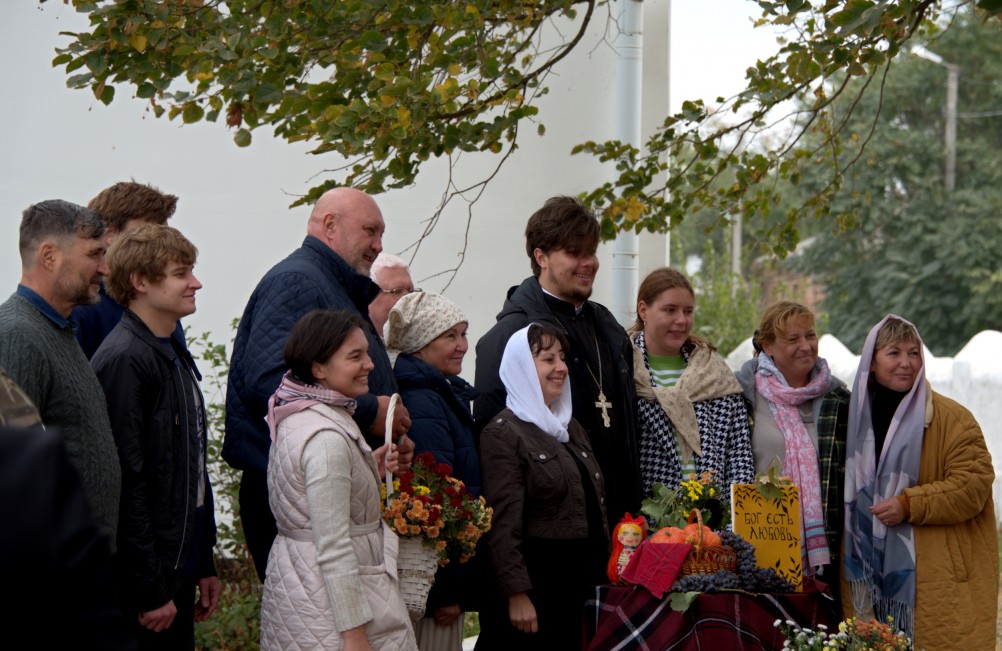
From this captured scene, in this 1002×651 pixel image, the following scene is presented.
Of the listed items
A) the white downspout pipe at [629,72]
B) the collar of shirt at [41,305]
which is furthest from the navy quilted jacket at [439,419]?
the white downspout pipe at [629,72]

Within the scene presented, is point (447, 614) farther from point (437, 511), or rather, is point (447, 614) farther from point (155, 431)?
point (155, 431)

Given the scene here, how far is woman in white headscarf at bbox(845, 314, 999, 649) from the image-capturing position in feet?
16.5

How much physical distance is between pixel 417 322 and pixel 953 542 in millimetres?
2500

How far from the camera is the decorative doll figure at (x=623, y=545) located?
4.57 meters

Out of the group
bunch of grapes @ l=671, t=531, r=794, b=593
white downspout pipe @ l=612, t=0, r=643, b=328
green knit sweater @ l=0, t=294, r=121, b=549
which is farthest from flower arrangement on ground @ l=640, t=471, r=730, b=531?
white downspout pipe @ l=612, t=0, r=643, b=328

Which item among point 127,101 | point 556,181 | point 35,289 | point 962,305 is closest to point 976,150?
point 962,305

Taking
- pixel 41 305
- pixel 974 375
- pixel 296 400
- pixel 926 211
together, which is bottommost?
pixel 296 400

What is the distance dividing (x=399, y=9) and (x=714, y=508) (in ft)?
8.04

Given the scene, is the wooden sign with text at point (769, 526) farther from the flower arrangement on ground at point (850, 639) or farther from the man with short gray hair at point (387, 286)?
the man with short gray hair at point (387, 286)

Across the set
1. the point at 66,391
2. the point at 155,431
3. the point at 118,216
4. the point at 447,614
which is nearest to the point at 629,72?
the point at 118,216

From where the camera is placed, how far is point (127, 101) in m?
7.89

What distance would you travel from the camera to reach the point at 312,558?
3.49 m

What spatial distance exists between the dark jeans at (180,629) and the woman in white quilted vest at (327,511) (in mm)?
360

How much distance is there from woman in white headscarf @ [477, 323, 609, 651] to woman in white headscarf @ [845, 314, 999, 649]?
4.08 ft
